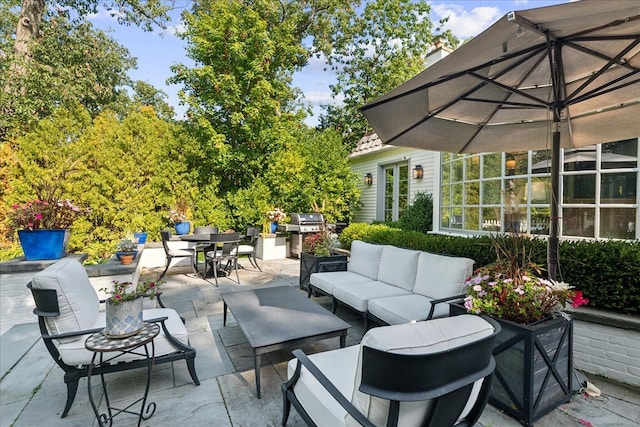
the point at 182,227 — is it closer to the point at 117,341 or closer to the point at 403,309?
the point at 117,341

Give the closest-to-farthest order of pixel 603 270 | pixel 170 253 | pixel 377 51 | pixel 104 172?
pixel 603 270, pixel 170 253, pixel 104 172, pixel 377 51

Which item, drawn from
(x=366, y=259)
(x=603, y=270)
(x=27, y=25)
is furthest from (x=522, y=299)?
(x=27, y=25)

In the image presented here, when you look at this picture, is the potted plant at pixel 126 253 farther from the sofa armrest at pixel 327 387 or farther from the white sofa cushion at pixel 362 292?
the sofa armrest at pixel 327 387

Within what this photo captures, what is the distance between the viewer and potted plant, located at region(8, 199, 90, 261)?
175 inches

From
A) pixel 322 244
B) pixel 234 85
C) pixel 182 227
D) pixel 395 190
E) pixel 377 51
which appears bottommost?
pixel 322 244

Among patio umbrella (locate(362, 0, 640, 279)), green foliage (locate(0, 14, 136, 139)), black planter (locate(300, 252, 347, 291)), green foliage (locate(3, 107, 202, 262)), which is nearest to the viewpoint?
patio umbrella (locate(362, 0, 640, 279))

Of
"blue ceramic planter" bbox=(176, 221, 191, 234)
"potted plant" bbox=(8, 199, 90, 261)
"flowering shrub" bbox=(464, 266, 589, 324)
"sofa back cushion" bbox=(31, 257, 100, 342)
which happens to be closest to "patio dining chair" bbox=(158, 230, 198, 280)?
"blue ceramic planter" bbox=(176, 221, 191, 234)

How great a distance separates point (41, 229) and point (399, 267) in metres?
4.93

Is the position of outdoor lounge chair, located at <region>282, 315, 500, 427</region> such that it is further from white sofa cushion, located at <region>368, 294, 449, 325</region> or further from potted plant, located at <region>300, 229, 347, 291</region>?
potted plant, located at <region>300, 229, 347, 291</region>

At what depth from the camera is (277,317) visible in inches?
122

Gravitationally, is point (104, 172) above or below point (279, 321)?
above

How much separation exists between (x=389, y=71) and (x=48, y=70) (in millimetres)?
12589

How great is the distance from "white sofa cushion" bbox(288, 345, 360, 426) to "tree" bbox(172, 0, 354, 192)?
7668 millimetres

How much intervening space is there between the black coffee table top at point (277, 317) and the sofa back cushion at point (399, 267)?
1.15m
